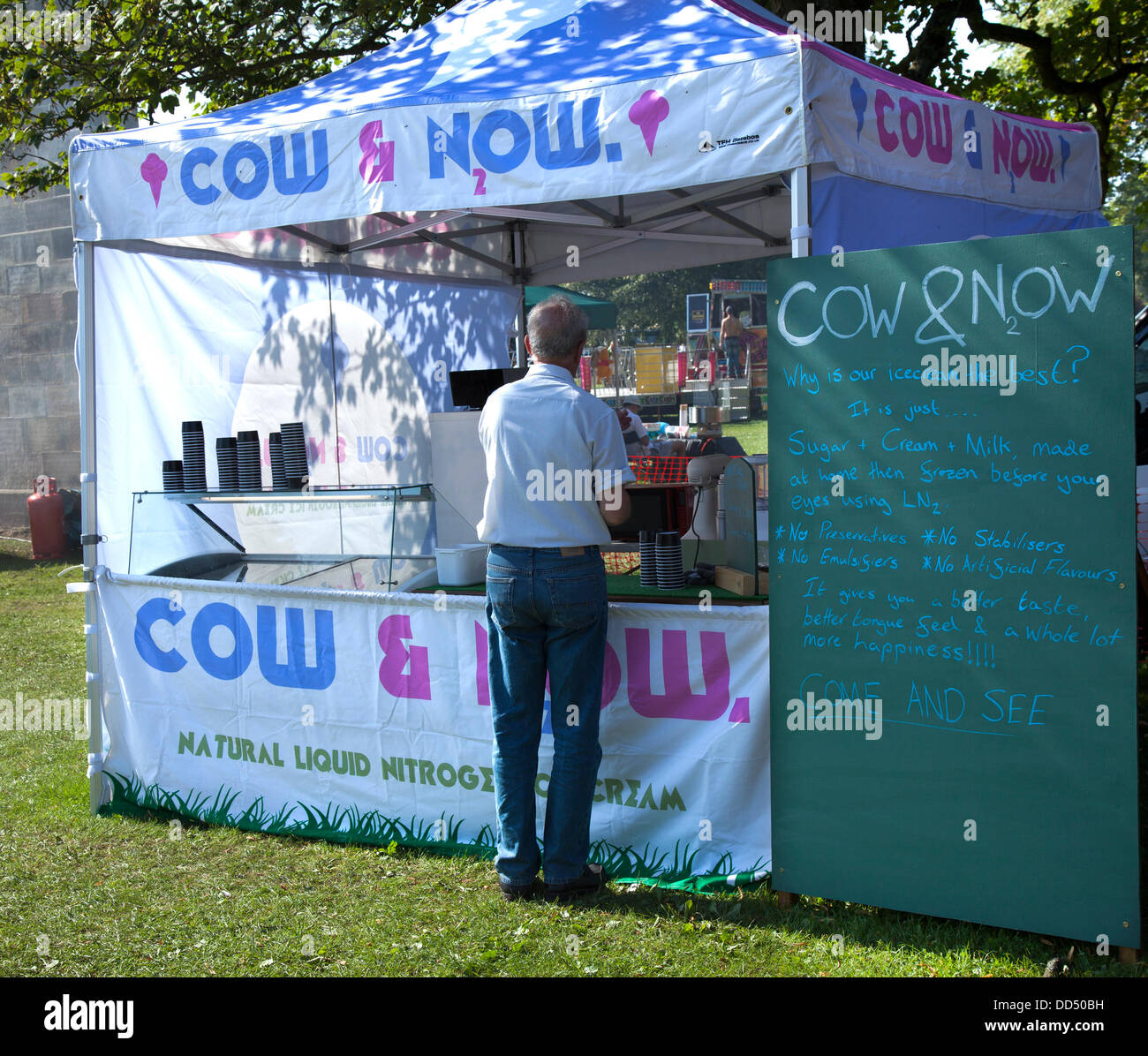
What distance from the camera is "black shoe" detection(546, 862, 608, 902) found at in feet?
11.6

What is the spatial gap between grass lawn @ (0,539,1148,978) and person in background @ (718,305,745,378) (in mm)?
21007

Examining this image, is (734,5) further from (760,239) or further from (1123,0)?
(1123,0)

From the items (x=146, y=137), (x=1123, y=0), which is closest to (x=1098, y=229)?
(x=146, y=137)

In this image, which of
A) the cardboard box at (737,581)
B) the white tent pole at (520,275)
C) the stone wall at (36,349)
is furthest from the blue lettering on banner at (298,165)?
the stone wall at (36,349)

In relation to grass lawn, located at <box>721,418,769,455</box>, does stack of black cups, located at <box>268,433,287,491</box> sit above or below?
below

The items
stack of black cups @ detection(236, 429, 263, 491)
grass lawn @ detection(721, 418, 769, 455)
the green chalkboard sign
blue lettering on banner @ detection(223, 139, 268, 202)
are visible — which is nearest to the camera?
the green chalkboard sign

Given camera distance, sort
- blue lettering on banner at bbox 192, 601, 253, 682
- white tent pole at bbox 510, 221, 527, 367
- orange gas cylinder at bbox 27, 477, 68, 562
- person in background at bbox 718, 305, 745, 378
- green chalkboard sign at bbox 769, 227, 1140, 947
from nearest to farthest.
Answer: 1. green chalkboard sign at bbox 769, 227, 1140, 947
2. blue lettering on banner at bbox 192, 601, 253, 682
3. white tent pole at bbox 510, 221, 527, 367
4. orange gas cylinder at bbox 27, 477, 68, 562
5. person in background at bbox 718, 305, 745, 378

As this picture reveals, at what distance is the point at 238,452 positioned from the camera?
4.82 metres

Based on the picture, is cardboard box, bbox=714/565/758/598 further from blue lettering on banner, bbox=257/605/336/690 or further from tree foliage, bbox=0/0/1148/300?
tree foliage, bbox=0/0/1148/300

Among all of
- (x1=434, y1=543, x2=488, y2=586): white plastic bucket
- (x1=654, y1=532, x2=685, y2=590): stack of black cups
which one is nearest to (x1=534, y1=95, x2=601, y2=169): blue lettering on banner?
(x1=654, y1=532, x2=685, y2=590): stack of black cups

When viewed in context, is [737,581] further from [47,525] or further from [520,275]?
[47,525]

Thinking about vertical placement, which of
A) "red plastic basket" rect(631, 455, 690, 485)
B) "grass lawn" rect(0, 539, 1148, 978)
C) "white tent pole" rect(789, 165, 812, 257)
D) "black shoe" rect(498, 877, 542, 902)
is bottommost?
"grass lawn" rect(0, 539, 1148, 978)
